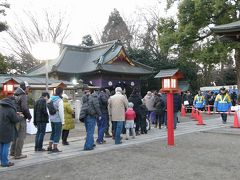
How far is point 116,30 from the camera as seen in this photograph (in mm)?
45156

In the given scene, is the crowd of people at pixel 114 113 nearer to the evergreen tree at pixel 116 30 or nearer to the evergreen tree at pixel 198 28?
the evergreen tree at pixel 198 28

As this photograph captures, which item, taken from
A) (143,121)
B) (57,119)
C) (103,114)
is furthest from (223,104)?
(57,119)

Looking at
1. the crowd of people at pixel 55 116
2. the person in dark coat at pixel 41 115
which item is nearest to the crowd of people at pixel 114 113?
the crowd of people at pixel 55 116

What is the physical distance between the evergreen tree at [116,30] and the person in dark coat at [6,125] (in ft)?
120

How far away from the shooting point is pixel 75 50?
30.7m

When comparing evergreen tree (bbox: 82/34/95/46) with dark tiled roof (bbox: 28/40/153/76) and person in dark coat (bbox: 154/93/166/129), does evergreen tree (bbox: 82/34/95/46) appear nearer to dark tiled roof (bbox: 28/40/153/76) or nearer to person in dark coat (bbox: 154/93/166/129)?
dark tiled roof (bbox: 28/40/153/76)

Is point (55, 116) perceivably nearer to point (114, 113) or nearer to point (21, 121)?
point (21, 121)

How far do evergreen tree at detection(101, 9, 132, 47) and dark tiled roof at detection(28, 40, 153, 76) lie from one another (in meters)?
13.0

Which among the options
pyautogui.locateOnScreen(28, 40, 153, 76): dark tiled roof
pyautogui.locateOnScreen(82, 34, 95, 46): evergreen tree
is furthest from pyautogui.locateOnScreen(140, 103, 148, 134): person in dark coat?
pyautogui.locateOnScreen(82, 34, 95, 46): evergreen tree

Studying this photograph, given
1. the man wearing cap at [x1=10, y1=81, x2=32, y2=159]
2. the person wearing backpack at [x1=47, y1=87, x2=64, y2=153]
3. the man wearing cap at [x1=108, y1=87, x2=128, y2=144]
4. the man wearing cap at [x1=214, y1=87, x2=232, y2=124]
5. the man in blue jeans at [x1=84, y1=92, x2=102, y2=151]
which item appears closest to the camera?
the man wearing cap at [x1=10, y1=81, x2=32, y2=159]

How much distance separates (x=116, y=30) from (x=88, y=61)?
16576 mm

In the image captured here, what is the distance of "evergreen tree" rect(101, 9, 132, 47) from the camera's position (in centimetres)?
4416

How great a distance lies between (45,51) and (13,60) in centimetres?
2761

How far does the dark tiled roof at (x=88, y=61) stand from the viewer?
2684 cm
